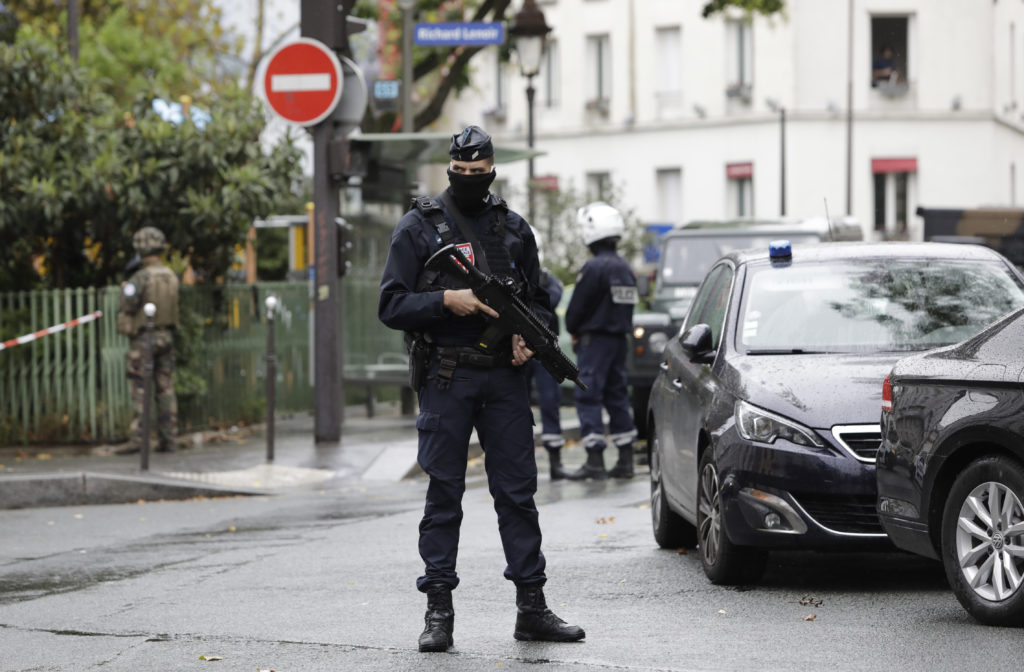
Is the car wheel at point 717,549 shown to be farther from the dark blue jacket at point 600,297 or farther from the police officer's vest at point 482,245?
the dark blue jacket at point 600,297

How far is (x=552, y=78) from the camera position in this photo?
55469mm

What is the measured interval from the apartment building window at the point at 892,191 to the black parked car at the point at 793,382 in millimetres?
42860

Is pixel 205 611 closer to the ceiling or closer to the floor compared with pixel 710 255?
closer to the floor

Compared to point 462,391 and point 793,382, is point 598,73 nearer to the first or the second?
point 793,382

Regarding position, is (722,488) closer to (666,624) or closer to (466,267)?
(666,624)

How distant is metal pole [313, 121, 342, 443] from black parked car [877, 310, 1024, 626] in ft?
27.6

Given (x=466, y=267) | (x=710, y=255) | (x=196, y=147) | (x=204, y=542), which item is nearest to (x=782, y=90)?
(x=710, y=255)

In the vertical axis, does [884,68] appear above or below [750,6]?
above

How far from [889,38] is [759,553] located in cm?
4609

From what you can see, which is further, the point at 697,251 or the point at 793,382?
the point at 697,251

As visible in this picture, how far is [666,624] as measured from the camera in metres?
6.93

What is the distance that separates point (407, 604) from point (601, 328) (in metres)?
5.64

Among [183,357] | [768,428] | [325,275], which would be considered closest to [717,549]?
[768,428]

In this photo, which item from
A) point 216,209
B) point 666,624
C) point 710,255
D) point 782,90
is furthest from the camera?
point 782,90
